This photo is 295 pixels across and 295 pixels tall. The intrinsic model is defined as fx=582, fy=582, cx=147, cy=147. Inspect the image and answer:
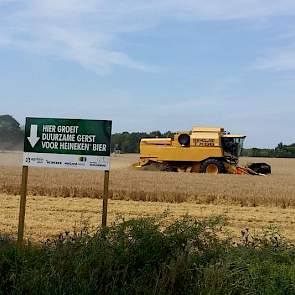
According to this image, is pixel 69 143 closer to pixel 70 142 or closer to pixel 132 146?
pixel 70 142

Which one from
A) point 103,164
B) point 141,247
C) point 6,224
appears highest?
point 103,164

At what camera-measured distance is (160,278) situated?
17.5ft

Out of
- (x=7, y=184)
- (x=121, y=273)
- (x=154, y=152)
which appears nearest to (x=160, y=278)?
(x=121, y=273)

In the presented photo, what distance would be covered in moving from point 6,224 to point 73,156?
550 centimetres

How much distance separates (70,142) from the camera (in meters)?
7.94

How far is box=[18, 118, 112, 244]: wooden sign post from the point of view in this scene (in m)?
7.89

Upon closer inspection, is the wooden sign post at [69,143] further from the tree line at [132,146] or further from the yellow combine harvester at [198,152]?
the tree line at [132,146]

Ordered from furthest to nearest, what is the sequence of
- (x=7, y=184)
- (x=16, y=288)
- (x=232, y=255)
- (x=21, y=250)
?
(x=7, y=184)
(x=21, y=250)
(x=232, y=255)
(x=16, y=288)

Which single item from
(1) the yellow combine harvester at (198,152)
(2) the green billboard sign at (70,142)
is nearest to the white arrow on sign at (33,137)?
(2) the green billboard sign at (70,142)

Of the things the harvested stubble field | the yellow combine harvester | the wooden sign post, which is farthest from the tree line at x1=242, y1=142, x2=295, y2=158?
the wooden sign post

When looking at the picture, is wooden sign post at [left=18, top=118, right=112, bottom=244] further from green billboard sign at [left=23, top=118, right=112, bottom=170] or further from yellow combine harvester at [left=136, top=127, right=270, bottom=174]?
yellow combine harvester at [left=136, top=127, right=270, bottom=174]

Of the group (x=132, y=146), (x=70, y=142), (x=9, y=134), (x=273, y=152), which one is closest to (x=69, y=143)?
(x=70, y=142)

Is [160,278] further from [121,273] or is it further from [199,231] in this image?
[199,231]

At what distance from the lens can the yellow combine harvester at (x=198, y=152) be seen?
37312mm
